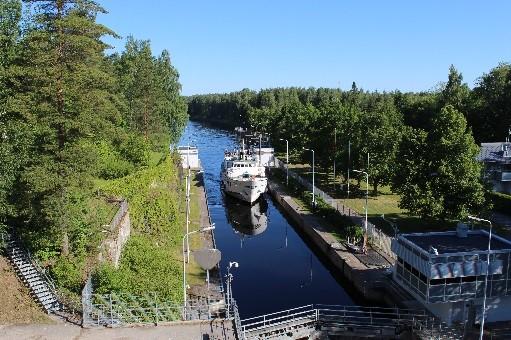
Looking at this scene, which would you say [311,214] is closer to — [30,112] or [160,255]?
[160,255]

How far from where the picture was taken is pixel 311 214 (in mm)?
57250

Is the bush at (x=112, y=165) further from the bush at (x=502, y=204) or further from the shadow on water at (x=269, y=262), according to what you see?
the bush at (x=502, y=204)

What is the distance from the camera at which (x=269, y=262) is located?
4669 cm

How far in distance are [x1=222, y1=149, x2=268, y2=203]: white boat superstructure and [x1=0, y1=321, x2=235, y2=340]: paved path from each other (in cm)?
4371

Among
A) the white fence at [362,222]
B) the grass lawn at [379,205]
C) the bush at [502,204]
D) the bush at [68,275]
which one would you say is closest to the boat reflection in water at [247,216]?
the white fence at [362,222]

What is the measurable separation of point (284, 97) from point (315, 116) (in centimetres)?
10309

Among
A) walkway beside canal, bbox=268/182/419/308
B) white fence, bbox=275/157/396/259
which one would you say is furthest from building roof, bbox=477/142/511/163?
walkway beside canal, bbox=268/182/419/308

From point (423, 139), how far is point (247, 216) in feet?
83.5

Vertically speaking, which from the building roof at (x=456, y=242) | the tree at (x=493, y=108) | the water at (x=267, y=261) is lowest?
the water at (x=267, y=261)

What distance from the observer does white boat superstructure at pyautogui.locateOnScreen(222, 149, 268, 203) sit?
226 feet

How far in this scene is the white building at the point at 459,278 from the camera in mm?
29625

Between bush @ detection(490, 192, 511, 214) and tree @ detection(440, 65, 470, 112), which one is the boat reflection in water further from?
tree @ detection(440, 65, 470, 112)

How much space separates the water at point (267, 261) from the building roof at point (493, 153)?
90.9ft

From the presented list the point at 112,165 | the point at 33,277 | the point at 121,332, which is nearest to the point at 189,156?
the point at 112,165
